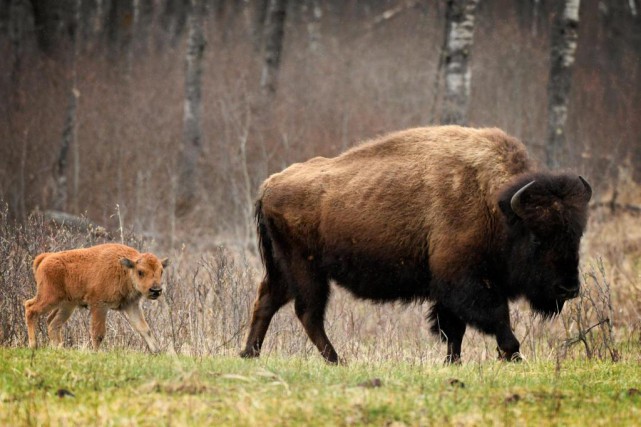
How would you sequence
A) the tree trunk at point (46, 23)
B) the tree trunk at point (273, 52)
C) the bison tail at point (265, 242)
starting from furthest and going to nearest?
1. the tree trunk at point (46, 23)
2. the tree trunk at point (273, 52)
3. the bison tail at point (265, 242)

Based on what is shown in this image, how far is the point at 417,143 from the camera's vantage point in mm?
9125

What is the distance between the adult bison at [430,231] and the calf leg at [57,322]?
1793 millimetres

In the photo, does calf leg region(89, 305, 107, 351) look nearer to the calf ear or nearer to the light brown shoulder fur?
the calf ear

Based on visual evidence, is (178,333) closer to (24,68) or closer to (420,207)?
(420,207)

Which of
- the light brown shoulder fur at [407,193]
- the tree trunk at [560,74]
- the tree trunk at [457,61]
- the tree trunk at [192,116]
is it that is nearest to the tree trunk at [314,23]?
the tree trunk at [192,116]

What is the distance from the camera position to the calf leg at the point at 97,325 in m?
8.89

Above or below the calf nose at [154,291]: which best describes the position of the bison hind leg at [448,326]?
below

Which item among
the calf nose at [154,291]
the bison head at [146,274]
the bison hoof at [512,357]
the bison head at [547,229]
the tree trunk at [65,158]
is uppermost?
the bison head at [547,229]

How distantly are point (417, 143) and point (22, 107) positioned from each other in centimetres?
1625

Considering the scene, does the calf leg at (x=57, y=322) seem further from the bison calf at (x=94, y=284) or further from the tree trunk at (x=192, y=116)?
the tree trunk at (x=192, y=116)

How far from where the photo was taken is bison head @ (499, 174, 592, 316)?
8.02 metres

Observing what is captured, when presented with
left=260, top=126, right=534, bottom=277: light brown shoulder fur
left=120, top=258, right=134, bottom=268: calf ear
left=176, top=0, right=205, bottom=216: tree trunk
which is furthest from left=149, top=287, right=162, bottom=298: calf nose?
left=176, top=0, right=205, bottom=216: tree trunk

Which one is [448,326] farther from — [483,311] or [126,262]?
[126,262]

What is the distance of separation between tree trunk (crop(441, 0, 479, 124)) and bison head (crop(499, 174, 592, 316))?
7632 mm
